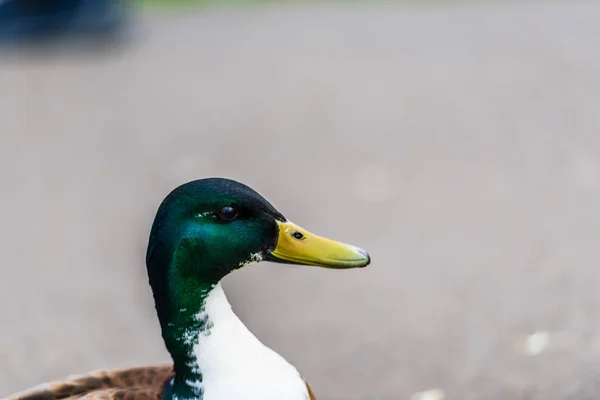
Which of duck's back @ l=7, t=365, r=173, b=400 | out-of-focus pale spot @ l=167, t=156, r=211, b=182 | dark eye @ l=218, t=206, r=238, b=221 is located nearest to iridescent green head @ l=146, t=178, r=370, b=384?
dark eye @ l=218, t=206, r=238, b=221

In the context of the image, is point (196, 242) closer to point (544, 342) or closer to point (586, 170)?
point (544, 342)

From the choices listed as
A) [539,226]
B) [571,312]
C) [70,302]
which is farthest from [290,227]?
[539,226]

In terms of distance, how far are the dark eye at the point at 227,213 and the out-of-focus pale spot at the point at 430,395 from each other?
133cm

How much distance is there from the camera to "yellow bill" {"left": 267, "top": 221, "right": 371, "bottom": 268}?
2246 mm

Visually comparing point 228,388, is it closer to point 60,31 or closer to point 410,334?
point 410,334

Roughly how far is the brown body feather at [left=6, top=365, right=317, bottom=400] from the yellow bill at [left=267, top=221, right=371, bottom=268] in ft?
1.11

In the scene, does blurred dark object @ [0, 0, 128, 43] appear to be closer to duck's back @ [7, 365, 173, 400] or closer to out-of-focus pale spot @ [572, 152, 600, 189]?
out-of-focus pale spot @ [572, 152, 600, 189]

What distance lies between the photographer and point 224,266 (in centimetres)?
216

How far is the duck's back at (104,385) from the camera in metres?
2.29

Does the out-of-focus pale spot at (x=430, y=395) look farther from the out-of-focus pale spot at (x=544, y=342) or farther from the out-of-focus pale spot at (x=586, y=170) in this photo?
the out-of-focus pale spot at (x=586, y=170)

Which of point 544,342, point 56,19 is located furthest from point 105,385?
point 56,19

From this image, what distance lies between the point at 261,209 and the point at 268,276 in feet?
7.00

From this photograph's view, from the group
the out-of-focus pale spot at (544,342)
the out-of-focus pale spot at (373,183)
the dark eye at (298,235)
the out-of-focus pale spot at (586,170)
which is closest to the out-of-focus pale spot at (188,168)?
the out-of-focus pale spot at (373,183)

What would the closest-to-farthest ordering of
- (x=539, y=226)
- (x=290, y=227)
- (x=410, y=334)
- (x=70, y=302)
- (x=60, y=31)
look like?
1. (x=290, y=227)
2. (x=410, y=334)
3. (x=70, y=302)
4. (x=539, y=226)
5. (x=60, y=31)
